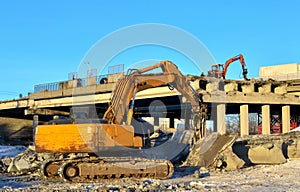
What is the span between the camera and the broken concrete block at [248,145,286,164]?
776 inches

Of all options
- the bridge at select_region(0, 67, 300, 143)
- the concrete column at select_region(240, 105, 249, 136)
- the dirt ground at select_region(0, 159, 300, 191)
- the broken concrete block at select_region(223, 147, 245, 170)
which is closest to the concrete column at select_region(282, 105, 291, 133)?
the bridge at select_region(0, 67, 300, 143)

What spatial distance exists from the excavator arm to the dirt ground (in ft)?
8.70

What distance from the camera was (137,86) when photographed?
16.8m

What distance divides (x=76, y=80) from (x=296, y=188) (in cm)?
3568

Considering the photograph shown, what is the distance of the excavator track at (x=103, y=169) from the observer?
1389 centimetres

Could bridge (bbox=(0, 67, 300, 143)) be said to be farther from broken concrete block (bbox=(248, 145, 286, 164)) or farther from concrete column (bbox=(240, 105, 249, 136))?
broken concrete block (bbox=(248, 145, 286, 164))

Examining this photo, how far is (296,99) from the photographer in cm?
4206

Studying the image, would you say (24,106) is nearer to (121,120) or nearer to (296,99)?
(296,99)

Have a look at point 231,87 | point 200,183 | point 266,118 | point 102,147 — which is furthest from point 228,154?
point 266,118

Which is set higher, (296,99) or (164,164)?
(296,99)

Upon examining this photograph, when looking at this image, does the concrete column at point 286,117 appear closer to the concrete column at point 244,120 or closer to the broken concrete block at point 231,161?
the concrete column at point 244,120

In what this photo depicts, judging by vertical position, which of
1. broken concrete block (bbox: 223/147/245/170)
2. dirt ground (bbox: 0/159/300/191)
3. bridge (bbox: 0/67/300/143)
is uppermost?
bridge (bbox: 0/67/300/143)

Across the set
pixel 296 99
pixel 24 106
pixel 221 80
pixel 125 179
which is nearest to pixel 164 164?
pixel 125 179

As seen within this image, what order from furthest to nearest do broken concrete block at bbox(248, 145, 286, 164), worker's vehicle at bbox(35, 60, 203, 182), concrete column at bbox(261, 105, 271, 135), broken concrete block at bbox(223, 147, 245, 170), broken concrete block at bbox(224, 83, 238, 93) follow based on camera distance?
concrete column at bbox(261, 105, 271, 135) → broken concrete block at bbox(224, 83, 238, 93) → broken concrete block at bbox(248, 145, 286, 164) → broken concrete block at bbox(223, 147, 245, 170) → worker's vehicle at bbox(35, 60, 203, 182)
